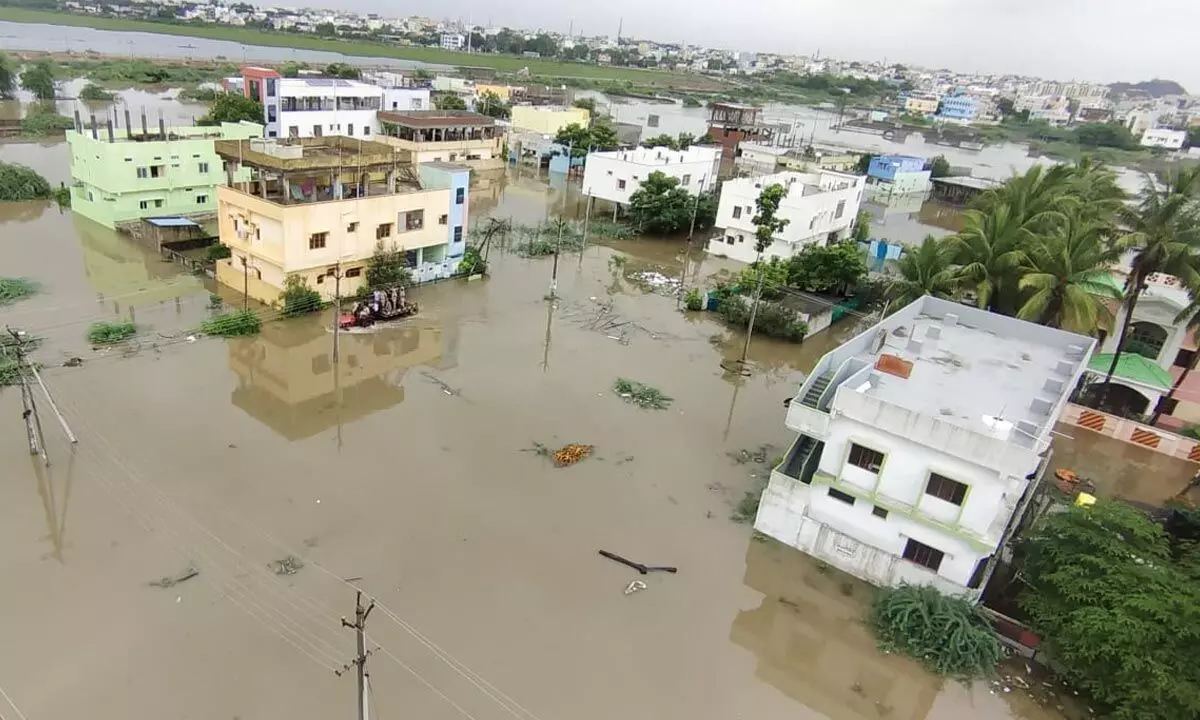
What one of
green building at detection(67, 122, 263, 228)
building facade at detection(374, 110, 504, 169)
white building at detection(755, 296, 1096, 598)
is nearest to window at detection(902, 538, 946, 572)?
white building at detection(755, 296, 1096, 598)

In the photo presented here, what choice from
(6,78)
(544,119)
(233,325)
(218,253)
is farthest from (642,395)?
(6,78)

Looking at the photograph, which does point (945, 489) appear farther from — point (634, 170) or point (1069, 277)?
point (634, 170)

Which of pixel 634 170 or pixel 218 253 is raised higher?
pixel 634 170

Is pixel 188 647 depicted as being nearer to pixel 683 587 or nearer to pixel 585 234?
pixel 683 587

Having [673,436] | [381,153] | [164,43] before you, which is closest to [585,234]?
[381,153]

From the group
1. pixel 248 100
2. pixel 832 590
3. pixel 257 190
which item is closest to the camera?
pixel 832 590

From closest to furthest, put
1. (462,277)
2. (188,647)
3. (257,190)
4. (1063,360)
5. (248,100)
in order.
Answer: (188,647), (1063,360), (257,190), (462,277), (248,100)

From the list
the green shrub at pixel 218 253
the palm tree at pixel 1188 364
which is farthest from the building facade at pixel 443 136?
the palm tree at pixel 1188 364
